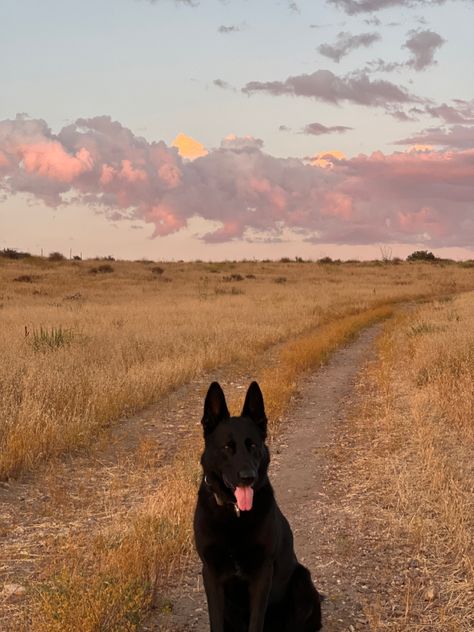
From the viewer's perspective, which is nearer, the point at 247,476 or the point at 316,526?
the point at 247,476

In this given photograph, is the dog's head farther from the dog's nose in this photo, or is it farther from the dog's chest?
the dog's chest

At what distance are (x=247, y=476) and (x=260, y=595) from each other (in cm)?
74

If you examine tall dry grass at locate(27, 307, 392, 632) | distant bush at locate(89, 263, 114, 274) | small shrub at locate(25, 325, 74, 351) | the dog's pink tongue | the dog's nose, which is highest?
distant bush at locate(89, 263, 114, 274)

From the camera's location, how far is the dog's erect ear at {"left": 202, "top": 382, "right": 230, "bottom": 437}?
450cm

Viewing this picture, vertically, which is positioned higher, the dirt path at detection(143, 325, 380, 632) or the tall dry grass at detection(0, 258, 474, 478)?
the tall dry grass at detection(0, 258, 474, 478)

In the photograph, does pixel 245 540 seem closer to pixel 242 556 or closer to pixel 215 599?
pixel 242 556

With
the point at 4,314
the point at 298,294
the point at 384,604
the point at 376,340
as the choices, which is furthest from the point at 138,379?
the point at 298,294

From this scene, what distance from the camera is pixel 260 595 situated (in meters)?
4.07

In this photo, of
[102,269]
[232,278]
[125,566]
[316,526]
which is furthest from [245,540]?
[102,269]

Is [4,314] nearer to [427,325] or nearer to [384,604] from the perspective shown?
[427,325]

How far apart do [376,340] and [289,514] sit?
15.8 meters

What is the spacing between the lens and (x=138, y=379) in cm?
1380

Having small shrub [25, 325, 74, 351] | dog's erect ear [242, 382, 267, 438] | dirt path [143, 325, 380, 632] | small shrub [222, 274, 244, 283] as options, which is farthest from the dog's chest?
small shrub [222, 274, 244, 283]

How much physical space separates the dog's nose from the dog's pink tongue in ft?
0.22
